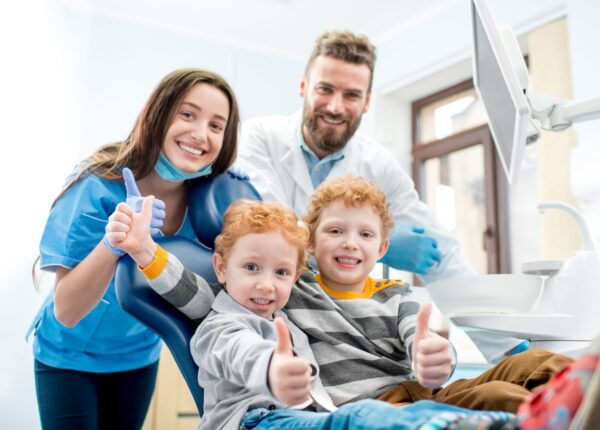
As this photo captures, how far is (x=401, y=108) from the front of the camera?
4562 mm

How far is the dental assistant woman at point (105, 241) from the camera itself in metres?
1.33

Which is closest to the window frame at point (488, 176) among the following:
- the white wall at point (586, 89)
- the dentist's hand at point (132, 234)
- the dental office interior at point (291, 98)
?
the dental office interior at point (291, 98)

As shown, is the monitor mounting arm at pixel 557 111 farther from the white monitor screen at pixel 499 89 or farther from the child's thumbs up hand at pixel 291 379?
the child's thumbs up hand at pixel 291 379

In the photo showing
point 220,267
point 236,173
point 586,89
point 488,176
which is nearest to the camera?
point 220,267

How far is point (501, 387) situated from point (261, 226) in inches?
21.3

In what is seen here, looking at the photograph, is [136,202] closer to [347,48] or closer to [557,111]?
[557,111]

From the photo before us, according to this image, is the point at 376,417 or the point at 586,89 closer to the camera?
the point at 376,417

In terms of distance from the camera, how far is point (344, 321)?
1240 mm

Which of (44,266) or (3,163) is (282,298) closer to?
(44,266)

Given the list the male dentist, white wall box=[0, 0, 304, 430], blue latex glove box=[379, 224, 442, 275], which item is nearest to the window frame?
white wall box=[0, 0, 304, 430]

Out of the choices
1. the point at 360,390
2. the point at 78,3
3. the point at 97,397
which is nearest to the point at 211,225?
the point at 360,390

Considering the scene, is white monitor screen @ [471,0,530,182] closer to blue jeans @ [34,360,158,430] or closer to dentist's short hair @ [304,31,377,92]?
dentist's short hair @ [304,31,377,92]

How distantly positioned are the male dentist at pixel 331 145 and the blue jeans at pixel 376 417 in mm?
1149

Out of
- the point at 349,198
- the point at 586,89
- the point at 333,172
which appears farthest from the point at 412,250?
the point at 586,89
